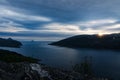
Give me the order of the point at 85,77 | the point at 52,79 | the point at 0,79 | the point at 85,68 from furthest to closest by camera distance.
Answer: the point at 85,68 < the point at 85,77 < the point at 52,79 < the point at 0,79

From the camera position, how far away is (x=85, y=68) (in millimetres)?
63562

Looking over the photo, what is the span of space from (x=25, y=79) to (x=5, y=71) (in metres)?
2.29

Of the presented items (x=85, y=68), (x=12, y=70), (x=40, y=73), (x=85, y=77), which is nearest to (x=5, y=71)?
(x=12, y=70)

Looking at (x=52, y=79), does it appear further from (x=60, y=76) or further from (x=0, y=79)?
(x=0, y=79)

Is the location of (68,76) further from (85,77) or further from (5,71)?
(5,71)

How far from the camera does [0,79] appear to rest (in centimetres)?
1401

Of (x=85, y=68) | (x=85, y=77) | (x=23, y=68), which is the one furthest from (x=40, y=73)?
(x=85, y=68)

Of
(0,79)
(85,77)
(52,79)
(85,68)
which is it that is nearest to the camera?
(0,79)

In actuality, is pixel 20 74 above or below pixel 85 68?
above

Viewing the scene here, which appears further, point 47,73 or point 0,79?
point 47,73

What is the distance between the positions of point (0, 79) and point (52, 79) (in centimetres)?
406

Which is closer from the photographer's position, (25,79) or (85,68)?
(25,79)

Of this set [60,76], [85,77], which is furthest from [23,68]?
[85,77]

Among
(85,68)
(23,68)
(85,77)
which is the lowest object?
(85,68)
